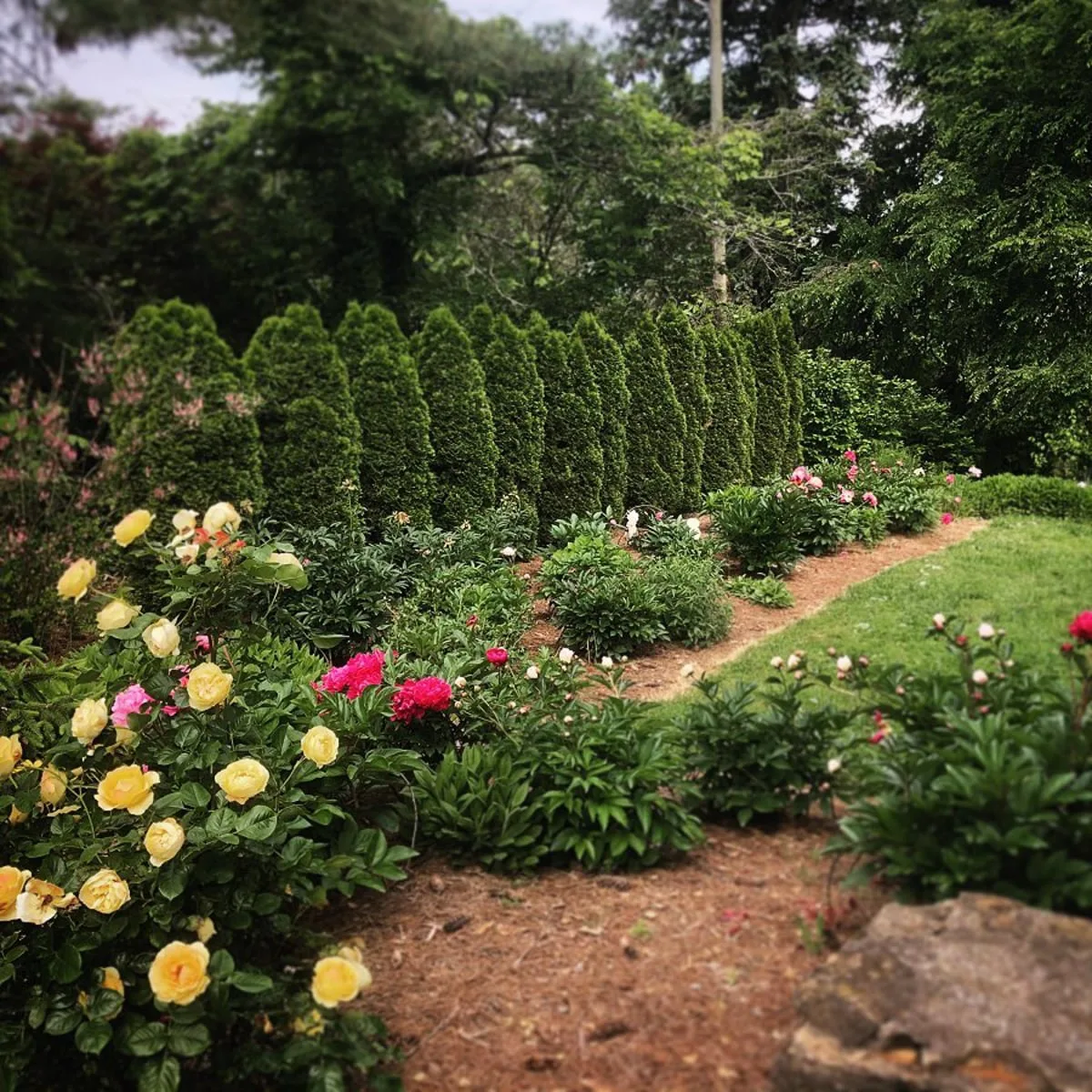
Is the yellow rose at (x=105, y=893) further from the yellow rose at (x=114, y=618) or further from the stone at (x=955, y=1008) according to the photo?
the stone at (x=955, y=1008)

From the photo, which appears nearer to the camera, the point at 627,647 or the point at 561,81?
the point at 627,647

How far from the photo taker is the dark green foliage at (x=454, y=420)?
5656 mm

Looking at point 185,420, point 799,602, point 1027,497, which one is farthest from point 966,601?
point 185,420

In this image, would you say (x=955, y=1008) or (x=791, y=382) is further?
(x=791, y=382)

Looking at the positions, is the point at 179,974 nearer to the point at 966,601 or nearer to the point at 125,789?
the point at 125,789

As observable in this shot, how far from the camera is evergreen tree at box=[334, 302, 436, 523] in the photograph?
536 cm

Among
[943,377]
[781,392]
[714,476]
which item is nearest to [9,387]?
[943,377]

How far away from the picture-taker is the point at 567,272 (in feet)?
23.8

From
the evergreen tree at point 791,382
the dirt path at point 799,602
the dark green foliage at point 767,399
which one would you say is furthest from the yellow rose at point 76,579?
the dark green foliage at point 767,399

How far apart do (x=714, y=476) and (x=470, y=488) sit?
2412mm

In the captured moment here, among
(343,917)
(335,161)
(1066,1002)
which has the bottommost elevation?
(343,917)

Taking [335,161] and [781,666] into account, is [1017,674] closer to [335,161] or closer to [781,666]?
[781,666]

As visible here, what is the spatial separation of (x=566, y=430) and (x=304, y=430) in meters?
2.10

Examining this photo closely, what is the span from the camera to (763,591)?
3086 mm
